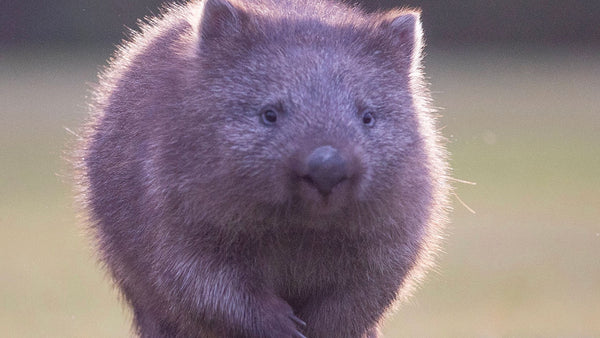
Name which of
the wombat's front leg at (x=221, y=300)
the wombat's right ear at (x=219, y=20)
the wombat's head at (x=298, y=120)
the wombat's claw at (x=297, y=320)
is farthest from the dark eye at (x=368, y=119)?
the wombat's claw at (x=297, y=320)

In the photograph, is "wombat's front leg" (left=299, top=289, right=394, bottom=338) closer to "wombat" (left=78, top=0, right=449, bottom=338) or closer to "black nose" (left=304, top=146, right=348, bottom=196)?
"wombat" (left=78, top=0, right=449, bottom=338)

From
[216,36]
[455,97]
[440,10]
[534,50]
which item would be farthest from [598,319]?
[534,50]

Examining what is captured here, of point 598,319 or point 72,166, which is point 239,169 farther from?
point 598,319

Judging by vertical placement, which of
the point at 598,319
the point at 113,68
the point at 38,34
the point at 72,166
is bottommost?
the point at 38,34

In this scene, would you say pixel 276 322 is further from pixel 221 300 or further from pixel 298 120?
pixel 298 120

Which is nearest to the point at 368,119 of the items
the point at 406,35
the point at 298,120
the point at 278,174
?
the point at 298,120

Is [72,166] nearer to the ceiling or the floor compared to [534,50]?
nearer to the ceiling
